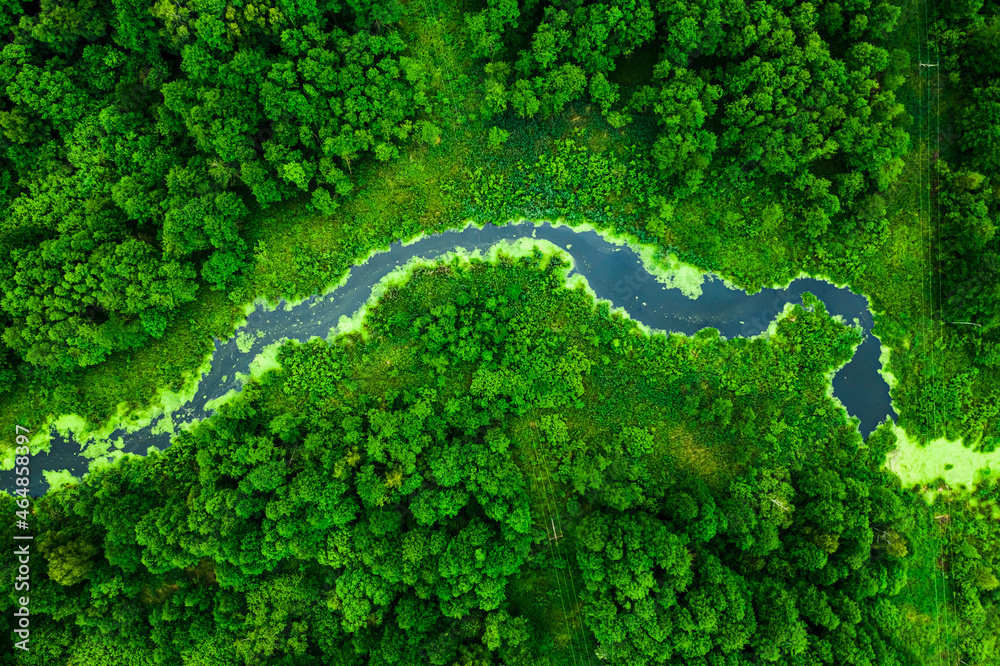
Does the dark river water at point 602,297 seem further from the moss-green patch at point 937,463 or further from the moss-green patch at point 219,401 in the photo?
the moss-green patch at point 937,463

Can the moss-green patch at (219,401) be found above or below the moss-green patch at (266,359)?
below

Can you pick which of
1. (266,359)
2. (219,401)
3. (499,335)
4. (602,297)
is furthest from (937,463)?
(219,401)

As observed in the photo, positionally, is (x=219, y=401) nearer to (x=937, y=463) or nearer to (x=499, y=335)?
(x=499, y=335)

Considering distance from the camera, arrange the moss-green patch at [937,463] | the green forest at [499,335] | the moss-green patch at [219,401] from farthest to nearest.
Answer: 1. the moss-green patch at [219,401]
2. the moss-green patch at [937,463]
3. the green forest at [499,335]

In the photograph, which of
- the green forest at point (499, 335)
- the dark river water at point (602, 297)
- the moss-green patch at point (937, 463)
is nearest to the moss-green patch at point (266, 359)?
the dark river water at point (602, 297)

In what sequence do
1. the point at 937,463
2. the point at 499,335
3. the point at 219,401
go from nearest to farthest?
the point at 499,335
the point at 937,463
the point at 219,401

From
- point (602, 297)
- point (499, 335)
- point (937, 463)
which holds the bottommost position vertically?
point (937, 463)
